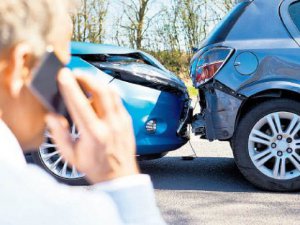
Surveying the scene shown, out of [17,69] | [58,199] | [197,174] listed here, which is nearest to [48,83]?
[17,69]

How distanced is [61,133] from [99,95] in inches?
3.1

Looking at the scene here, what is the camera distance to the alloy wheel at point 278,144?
4.85m

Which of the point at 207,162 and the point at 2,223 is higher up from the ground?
the point at 2,223

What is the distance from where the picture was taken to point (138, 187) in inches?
32.2

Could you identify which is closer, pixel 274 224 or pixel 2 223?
pixel 2 223

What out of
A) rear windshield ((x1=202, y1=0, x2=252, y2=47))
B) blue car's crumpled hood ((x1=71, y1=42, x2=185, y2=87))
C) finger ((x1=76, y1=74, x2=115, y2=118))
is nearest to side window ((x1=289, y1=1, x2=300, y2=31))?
rear windshield ((x1=202, y1=0, x2=252, y2=47))

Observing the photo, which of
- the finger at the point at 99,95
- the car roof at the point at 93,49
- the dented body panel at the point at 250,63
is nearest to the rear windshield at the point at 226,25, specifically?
the dented body panel at the point at 250,63

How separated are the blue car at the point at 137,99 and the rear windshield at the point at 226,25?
53 centimetres

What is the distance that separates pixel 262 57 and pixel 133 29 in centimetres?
1562

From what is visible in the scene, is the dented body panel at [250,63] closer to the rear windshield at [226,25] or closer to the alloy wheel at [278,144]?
the rear windshield at [226,25]

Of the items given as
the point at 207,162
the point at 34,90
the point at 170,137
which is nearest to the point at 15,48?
the point at 34,90

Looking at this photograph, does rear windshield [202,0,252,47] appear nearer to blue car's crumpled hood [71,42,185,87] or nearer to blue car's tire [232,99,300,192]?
blue car's crumpled hood [71,42,185,87]

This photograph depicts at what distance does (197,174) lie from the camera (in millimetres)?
5746

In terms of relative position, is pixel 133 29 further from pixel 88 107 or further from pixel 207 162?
pixel 88 107
